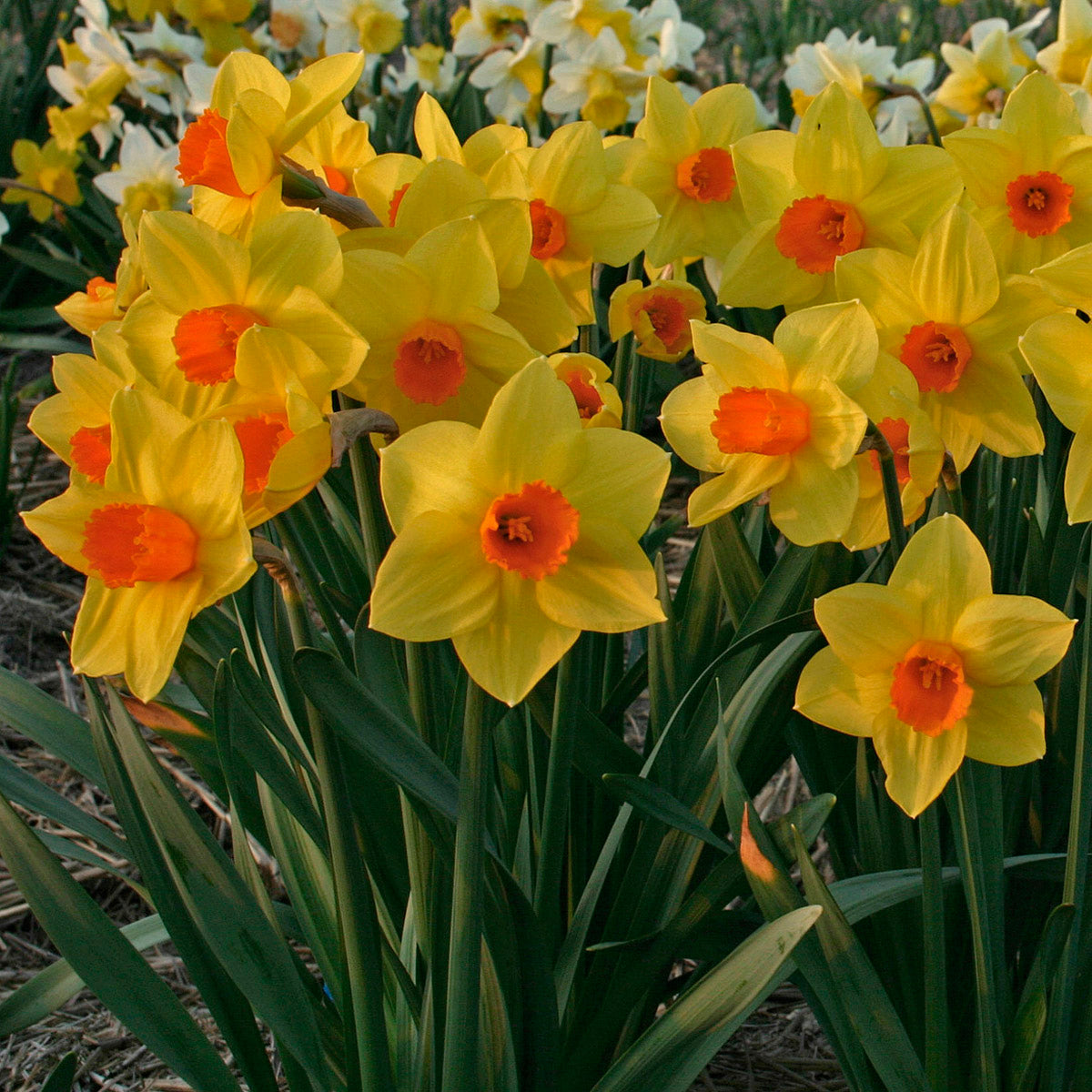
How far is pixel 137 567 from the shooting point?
2.51 feet

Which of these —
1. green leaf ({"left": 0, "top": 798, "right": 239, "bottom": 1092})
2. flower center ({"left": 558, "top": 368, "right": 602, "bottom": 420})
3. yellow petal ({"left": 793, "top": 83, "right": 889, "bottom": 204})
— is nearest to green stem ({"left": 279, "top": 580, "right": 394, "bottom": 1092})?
green leaf ({"left": 0, "top": 798, "right": 239, "bottom": 1092})

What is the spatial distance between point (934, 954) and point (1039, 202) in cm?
68

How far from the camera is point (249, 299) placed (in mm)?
815

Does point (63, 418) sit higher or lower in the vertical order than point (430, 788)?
higher

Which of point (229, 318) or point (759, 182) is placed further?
point (759, 182)

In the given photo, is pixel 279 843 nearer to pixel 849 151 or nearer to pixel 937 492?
pixel 937 492

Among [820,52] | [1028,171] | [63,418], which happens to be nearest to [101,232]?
[820,52]

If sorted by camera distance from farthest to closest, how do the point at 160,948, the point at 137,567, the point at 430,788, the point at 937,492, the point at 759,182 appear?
the point at 160,948 → the point at 759,182 → the point at 937,492 → the point at 430,788 → the point at 137,567

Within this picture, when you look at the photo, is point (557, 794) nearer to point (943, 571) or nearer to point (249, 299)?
point (943, 571)

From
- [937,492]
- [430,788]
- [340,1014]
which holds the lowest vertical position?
[340,1014]

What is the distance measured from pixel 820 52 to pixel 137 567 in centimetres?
201

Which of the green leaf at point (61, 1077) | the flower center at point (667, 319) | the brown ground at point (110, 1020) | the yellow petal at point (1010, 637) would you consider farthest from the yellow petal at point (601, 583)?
the green leaf at point (61, 1077)

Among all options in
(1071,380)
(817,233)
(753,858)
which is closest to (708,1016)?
(753,858)

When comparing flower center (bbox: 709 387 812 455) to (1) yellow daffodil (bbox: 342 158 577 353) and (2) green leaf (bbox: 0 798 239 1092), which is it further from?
(2) green leaf (bbox: 0 798 239 1092)
